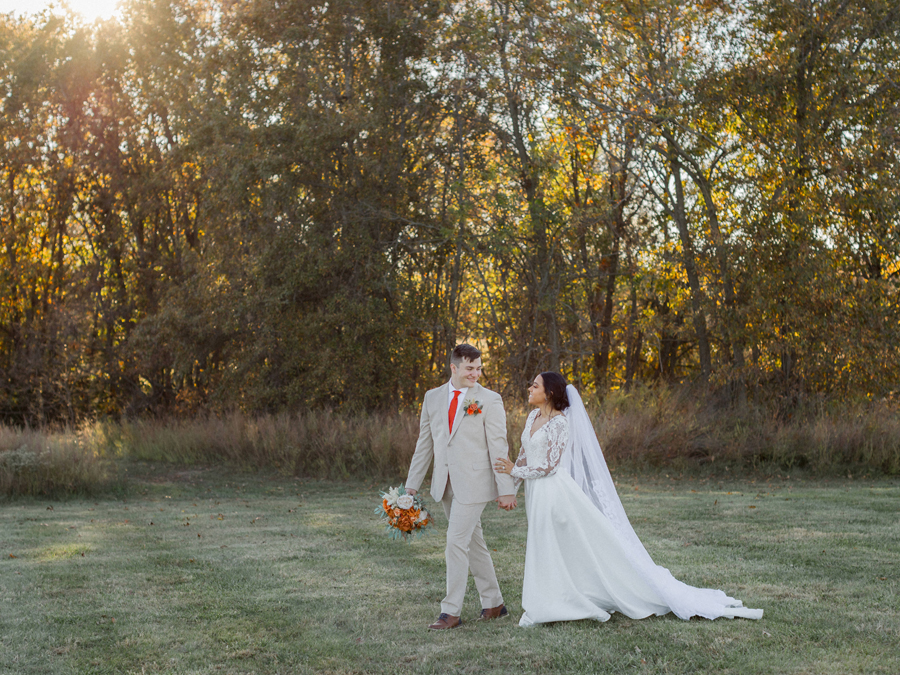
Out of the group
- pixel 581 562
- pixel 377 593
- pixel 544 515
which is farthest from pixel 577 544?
pixel 377 593

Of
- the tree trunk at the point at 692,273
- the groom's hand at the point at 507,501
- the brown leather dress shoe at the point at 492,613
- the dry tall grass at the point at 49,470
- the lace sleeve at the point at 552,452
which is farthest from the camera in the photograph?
the tree trunk at the point at 692,273

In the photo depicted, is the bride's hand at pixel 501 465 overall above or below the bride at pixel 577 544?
above

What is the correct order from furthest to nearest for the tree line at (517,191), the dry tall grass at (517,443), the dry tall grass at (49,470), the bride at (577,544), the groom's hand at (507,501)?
the tree line at (517,191) → the dry tall grass at (517,443) → the dry tall grass at (49,470) → the bride at (577,544) → the groom's hand at (507,501)

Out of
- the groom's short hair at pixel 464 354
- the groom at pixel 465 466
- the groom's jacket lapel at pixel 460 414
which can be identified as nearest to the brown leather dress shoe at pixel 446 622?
the groom at pixel 465 466

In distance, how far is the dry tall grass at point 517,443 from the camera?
1523 cm

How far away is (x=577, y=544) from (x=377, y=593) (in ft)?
6.50

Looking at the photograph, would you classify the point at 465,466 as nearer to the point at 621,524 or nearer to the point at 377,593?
the point at 621,524

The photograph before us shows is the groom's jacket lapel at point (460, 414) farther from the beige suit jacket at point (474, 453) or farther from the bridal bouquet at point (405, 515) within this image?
the bridal bouquet at point (405, 515)

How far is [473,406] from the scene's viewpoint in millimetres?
6059

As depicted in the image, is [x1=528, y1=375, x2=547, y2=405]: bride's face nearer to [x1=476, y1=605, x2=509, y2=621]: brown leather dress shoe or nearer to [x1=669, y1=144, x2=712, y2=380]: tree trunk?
[x1=476, y1=605, x2=509, y2=621]: brown leather dress shoe

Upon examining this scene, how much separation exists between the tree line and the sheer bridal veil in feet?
44.5

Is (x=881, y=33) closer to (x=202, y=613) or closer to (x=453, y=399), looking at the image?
(x=453, y=399)

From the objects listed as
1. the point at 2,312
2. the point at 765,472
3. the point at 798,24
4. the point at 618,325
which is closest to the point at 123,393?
the point at 2,312

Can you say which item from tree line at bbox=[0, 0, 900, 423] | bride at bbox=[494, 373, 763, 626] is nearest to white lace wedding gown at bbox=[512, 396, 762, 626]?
bride at bbox=[494, 373, 763, 626]
